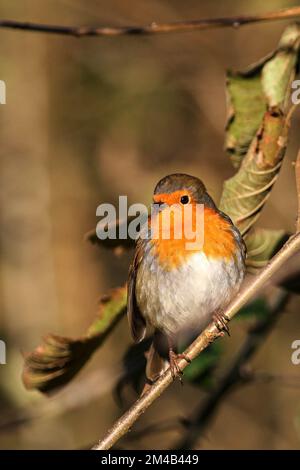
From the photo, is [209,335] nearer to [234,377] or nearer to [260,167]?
[260,167]

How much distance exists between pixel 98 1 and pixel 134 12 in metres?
0.29

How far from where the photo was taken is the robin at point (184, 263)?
2.94 metres

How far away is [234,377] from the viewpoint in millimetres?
3246

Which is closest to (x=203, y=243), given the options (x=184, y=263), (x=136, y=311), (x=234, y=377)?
(x=184, y=263)

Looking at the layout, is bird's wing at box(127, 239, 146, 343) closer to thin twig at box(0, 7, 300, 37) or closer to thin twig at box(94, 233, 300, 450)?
thin twig at box(94, 233, 300, 450)

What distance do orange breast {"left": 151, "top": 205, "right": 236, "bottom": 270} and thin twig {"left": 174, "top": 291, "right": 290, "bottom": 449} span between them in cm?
46

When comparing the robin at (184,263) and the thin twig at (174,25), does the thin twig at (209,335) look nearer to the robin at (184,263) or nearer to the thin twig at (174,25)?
the robin at (184,263)

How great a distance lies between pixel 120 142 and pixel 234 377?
3.09 m

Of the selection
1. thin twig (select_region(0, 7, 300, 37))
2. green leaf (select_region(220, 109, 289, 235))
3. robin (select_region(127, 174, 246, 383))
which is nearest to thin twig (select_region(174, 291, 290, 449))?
robin (select_region(127, 174, 246, 383))

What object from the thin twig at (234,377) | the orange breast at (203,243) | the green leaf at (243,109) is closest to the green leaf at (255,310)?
the thin twig at (234,377)

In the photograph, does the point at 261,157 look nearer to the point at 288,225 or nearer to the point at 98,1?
the point at 288,225

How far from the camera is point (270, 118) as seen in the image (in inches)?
101

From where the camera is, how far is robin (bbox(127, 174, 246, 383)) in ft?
9.65

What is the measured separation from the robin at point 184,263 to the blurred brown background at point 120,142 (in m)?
2.26
